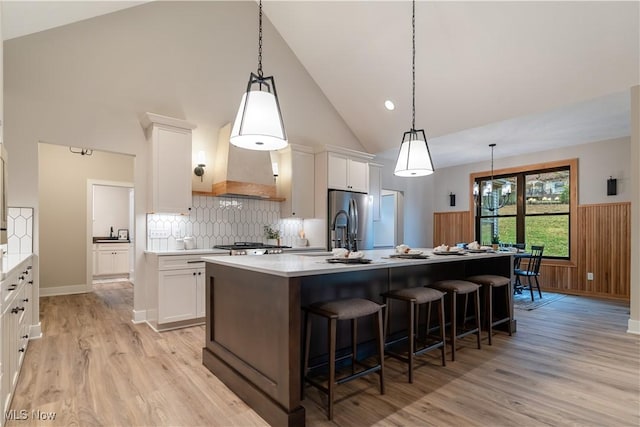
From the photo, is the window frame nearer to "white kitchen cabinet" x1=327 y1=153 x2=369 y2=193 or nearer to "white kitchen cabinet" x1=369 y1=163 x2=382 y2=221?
"white kitchen cabinet" x1=369 y1=163 x2=382 y2=221

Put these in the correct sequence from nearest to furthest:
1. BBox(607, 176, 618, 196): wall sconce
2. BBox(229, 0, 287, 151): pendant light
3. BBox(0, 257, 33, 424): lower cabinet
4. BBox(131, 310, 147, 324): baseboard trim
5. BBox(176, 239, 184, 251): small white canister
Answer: BBox(0, 257, 33, 424): lower cabinet
BBox(229, 0, 287, 151): pendant light
BBox(131, 310, 147, 324): baseboard trim
BBox(176, 239, 184, 251): small white canister
BBox(607, 176, 618, 196): wall sconce

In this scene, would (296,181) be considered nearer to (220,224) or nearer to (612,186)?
(220,224)

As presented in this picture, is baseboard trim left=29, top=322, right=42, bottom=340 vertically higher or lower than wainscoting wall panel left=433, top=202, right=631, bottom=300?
lower

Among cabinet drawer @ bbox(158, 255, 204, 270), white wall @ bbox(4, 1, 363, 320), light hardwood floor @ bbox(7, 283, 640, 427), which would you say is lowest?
light hardwood floor @ bbox(7, 283, 640, 427)

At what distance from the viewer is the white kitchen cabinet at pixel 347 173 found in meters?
5.51

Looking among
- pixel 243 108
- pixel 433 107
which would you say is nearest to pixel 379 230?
pixel 433 107

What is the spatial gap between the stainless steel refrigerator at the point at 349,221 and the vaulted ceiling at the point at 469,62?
4.62 feet

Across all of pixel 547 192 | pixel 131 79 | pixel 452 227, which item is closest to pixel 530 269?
pixel 547 192

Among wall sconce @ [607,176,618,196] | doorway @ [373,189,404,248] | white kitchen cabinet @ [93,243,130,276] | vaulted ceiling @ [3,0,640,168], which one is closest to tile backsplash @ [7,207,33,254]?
vaulted ceiling @ [3,0,640,168]

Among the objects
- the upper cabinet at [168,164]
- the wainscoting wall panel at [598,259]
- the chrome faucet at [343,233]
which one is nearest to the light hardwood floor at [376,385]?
the upper cabinet at [168,164]

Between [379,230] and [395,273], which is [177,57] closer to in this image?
[395,273]

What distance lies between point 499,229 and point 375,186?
310cm

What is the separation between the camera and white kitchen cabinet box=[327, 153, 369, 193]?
551cm

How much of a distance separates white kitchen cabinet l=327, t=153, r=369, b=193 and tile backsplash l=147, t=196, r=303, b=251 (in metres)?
0.92
